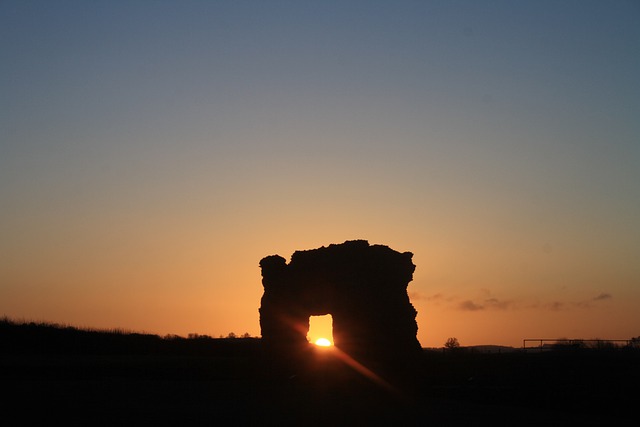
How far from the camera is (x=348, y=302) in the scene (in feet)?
105

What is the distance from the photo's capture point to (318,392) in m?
23.1

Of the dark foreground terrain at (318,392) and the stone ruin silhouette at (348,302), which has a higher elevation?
the stone ruin silhouette at (348,302)

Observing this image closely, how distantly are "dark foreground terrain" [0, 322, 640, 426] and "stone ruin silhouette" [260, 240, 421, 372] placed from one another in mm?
1190

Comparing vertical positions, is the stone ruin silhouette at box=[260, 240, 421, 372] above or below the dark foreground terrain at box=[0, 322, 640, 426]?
above

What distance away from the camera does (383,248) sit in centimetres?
3275

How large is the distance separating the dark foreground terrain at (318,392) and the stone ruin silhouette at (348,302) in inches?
46.8

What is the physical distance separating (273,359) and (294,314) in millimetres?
2186

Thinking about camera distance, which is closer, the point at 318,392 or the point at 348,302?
the point at 318,392

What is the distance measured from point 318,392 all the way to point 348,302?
9.29m

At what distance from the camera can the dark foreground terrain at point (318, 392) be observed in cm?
1619

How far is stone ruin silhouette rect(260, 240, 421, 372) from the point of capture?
3161 centimetres

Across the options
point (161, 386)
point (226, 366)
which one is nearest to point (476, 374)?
point (226, 366)

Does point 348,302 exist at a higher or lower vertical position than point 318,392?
higher

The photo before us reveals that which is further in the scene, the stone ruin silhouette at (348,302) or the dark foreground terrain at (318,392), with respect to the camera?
the stone ruin silhouette at (348,302)
